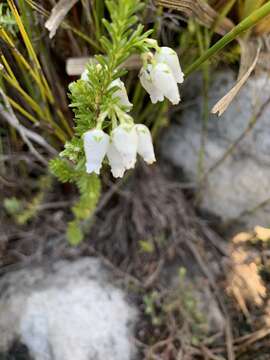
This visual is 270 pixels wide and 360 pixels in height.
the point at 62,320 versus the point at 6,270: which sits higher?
the point at 6,270

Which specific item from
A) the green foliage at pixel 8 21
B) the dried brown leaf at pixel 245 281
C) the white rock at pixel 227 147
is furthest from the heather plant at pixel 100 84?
the dried brown leaf at pixel 245 281

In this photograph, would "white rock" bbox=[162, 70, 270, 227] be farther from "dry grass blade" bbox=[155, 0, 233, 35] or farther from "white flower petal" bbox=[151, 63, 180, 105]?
"white flower petal" bbox=[151, 63, 180, 105]

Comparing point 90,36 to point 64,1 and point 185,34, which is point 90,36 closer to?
point 64,1

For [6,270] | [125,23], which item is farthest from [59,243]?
[125,23]

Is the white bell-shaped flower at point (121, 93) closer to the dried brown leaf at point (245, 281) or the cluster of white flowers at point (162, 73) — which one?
the cluster of white flowers at point (162, 73)

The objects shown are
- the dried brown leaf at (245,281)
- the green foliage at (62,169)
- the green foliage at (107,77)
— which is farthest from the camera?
the dried brown leaf at (245,281)

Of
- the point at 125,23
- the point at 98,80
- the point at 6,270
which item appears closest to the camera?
the point at 125,23

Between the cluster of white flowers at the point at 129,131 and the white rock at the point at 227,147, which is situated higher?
the white rock at the point at 227,147

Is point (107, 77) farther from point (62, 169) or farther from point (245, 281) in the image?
point (245, 281)

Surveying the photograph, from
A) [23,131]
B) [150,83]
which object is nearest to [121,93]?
[150,83]
